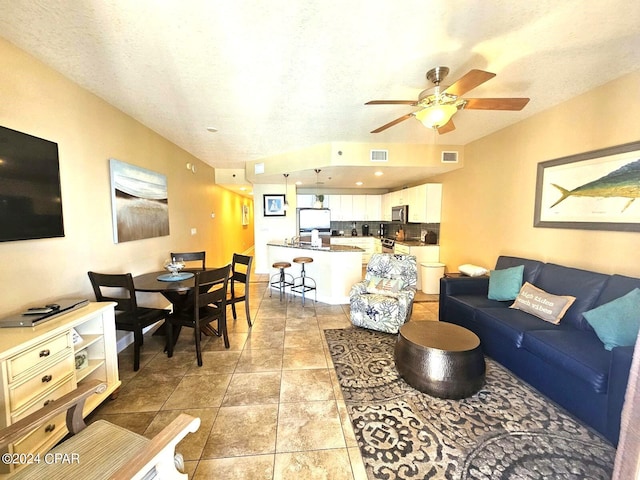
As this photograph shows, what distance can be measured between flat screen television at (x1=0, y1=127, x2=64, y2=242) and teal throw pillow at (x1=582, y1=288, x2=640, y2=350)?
4.19 m

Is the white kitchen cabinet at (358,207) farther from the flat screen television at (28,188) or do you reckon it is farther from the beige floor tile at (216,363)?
the flat screen television at (28,188)

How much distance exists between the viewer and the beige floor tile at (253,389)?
205 centimetres

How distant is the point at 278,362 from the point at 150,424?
1109 mm

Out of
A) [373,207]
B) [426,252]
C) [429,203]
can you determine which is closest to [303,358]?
[426,252]

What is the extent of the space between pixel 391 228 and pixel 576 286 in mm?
5262

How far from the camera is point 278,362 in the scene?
103 inches

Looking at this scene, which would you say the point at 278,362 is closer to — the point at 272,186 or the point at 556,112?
the point at 556,112

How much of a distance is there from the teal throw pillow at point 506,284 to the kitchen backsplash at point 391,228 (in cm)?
260

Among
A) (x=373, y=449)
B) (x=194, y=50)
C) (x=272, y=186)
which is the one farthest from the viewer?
(x=272, y=186)

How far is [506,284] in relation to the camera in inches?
115

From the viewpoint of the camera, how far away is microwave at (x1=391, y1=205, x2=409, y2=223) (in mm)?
5859

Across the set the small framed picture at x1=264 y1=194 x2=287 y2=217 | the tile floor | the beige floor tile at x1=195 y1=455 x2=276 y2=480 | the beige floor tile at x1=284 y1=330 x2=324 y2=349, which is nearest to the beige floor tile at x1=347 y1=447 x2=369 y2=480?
the tile floor

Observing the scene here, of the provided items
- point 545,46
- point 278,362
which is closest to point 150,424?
point 278,362

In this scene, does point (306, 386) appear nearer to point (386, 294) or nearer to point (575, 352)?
point (386, 294)
